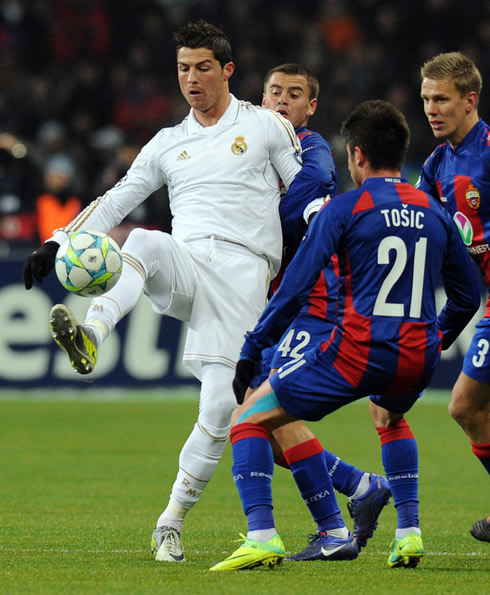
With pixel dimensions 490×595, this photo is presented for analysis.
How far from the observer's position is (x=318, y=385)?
15.9 feet

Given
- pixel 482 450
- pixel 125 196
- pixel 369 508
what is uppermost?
pixel 125 196

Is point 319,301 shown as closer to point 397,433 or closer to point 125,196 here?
point 397,433

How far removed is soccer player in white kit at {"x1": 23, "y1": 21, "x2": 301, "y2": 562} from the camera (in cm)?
546

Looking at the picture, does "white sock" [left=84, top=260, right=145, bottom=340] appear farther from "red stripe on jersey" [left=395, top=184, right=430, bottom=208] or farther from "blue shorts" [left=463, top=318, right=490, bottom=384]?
"blue shorts" [left=463, top=318, right=490, bottom=384]

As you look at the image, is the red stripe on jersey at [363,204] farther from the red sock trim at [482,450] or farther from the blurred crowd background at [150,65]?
the blurred crowd background at [150,65]

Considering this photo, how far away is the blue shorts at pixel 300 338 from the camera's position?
5430 mm

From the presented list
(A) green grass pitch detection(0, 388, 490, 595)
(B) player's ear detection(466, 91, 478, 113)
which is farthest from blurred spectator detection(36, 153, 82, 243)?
(B) player's ear detection(466, 91, 478, 113)

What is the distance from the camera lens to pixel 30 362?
506 inches

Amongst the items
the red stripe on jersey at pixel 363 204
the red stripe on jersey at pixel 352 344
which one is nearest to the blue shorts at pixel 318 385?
the red stripe on jersey at pixel 352 344

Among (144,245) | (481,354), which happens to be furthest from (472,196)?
(144,245)

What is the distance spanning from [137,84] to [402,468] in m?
12.4

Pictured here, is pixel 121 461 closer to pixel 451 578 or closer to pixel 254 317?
pixel 254 317

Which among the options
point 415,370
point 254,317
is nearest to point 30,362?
point 254,317

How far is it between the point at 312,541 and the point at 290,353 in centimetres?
87
